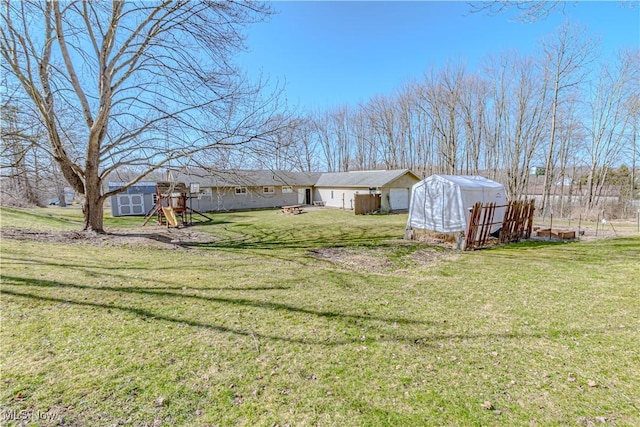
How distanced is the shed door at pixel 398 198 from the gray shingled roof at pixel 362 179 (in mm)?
1199

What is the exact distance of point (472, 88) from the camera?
93.6 ft

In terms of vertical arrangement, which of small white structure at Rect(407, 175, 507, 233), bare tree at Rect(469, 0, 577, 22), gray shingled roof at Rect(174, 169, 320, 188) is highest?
bare tree at Rect(469, 0, 577, 22)

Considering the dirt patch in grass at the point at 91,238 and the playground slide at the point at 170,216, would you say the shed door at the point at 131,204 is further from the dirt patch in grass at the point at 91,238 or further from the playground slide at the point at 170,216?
the dirt patch in grass at the point at 91,238

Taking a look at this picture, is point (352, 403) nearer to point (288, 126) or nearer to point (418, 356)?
point (418, 356)

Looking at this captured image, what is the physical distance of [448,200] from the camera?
38.0 ft

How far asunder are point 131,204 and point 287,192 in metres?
13.5

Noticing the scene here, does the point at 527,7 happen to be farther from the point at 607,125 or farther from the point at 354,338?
the point at 607,125

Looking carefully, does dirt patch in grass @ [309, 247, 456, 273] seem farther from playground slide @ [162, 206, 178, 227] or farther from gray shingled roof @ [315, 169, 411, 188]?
gray shingled roof @ [315, 169, 411, 188]

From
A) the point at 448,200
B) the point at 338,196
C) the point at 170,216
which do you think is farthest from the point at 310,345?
the point at 338,196

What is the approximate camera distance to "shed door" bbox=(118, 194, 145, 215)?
2413cm

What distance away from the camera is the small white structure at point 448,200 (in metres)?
11.3

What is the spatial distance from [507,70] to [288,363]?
32.1m

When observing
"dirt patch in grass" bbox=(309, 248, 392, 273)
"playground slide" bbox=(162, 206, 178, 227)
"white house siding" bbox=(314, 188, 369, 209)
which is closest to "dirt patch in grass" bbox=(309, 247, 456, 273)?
"dirt patch in grass" bbox=(309, 248, 392, 273)

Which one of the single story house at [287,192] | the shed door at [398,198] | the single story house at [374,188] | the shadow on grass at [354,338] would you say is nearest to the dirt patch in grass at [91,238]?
the shadow on grass at [354,338]
